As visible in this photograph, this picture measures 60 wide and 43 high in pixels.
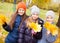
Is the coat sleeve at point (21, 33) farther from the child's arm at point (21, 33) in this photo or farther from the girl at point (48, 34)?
the girl at point (48, 34)

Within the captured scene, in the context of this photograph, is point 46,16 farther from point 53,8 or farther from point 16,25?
point 16,25

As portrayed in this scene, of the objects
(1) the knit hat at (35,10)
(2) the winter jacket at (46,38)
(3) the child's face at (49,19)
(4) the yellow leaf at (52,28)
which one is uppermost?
(1) the knit hat at (35,10)

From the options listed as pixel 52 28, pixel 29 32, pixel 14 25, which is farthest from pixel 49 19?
pixel 14 25

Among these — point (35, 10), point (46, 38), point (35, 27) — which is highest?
point (35, 10)

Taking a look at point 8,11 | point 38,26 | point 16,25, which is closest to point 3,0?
point 8,11

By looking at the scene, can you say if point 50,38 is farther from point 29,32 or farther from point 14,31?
point 14,31

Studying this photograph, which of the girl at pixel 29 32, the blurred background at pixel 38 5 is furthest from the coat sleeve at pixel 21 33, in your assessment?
the blurred background at pixel 38 5

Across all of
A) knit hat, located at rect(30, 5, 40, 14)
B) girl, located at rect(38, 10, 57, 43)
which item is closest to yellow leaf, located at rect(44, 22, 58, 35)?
girl, located at rect(38, 10, 57, 43)

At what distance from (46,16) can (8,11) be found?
36 cm

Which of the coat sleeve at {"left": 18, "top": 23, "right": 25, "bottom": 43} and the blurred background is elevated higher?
the blurred background

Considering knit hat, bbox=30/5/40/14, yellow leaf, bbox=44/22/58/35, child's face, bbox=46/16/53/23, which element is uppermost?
knit hat, bbox=30/5/40/14

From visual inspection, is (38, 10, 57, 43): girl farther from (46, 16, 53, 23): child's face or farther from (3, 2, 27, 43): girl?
(3, 2, 27, 43): girl

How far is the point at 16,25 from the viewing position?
92.5 inches

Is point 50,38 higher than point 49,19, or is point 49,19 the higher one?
point 49,19
